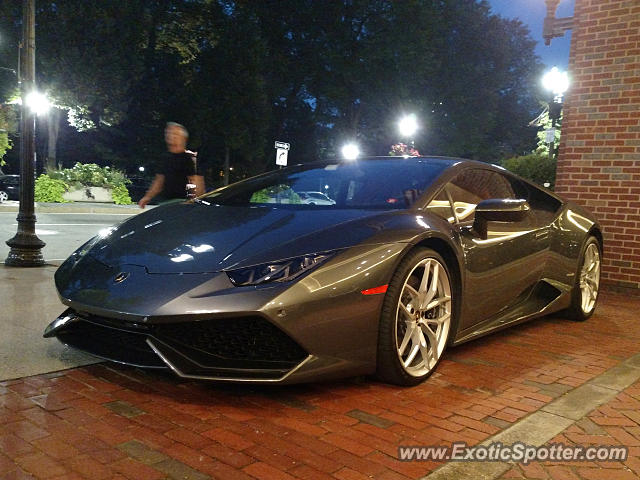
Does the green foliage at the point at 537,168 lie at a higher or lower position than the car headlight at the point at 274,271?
higher

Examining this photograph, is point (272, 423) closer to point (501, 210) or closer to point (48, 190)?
point (501, 210)

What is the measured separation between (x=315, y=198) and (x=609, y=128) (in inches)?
A: 183

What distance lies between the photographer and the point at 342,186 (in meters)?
3.76

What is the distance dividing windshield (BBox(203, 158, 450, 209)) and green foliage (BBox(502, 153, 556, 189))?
440 inches

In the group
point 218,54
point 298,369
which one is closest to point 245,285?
point 298,369

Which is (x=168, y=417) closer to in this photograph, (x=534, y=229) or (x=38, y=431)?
(x=38, y=431)

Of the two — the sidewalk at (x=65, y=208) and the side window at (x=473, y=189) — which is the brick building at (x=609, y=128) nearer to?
the side window at (x=473, y=189)

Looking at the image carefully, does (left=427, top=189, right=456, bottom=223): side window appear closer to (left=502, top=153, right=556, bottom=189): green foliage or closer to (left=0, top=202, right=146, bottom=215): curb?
(left=502, top=153, right=556, bottom=189): green foliage

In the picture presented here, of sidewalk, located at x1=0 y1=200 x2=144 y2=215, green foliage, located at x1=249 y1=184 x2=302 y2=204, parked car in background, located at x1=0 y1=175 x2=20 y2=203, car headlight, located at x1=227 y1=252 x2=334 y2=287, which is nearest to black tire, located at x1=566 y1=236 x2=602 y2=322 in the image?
green foliage, located at x1=249 y1=184 x2=302 y2=204

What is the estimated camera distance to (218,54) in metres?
33.8

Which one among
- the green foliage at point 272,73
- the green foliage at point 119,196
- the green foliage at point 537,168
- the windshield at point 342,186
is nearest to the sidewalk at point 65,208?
the green foliage at point 119,196

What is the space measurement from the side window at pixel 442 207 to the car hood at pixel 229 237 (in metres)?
0.36

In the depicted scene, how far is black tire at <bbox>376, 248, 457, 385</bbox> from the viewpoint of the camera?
287cm

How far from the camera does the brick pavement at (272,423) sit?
2.14 m
